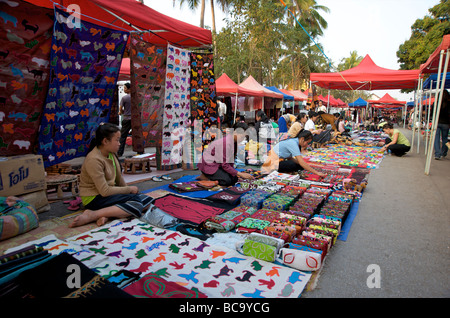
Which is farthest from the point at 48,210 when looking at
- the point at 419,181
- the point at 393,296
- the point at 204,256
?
the point at 419,181

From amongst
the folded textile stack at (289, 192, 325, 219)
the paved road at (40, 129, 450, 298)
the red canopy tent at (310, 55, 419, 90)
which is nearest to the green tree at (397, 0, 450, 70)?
the red canopy tent at (310, 55, 419, 90)

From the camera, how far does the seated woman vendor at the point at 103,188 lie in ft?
10.0

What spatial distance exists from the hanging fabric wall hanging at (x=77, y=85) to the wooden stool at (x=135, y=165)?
141 centimetres

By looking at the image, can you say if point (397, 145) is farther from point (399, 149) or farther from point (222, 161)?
point (222, 161)

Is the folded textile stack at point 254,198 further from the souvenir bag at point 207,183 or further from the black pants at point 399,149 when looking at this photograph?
the black pants at point 399,149

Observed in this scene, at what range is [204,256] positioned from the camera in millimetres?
2371

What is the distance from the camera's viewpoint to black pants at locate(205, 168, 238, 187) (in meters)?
4.69

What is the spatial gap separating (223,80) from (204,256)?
11.0m

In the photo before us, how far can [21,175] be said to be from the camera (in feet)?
10.2

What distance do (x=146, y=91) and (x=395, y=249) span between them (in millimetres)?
4318

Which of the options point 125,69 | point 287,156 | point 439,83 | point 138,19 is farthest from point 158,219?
point 125,69

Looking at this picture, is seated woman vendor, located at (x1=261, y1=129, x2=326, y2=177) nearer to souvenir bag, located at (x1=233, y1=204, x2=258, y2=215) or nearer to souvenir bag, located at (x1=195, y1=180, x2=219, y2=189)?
souvenir bag, located at (x1=195, y1=180, x2=219, y2=189)
